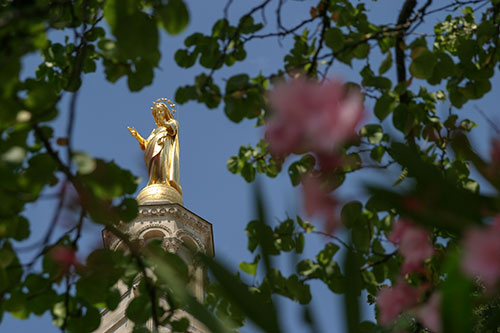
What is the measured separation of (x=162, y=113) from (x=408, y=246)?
20161 millimetres

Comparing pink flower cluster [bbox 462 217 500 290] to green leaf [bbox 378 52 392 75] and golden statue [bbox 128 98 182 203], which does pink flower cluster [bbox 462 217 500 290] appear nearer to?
green leaf [bbox 378 52 392 75]

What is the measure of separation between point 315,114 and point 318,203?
0.95 ft

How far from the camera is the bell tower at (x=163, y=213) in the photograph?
1595 centimetres

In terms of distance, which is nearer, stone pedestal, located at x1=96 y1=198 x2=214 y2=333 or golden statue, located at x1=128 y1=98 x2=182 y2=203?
stone pedestal, located at x1=96 y1=198 x2=214 y2=333

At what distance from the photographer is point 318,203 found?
1324 millimetres

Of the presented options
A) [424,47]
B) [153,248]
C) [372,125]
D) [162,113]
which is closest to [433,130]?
[424,47]

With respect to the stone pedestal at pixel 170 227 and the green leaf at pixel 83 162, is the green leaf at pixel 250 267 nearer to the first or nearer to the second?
the green leaf at pixel 83 162

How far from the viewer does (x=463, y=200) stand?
1.28 metres

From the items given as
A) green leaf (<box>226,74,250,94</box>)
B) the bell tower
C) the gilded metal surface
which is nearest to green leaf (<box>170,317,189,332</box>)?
green leaf (<box>226,74,250,94</box>)

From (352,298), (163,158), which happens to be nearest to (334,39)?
(352,298)

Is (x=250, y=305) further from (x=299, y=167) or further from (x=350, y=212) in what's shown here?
(x=299, y=167)

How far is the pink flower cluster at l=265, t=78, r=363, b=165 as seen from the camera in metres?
1.07

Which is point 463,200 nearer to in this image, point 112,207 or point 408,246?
point 408,246

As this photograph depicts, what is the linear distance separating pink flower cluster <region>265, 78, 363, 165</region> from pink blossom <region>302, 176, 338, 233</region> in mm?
208
